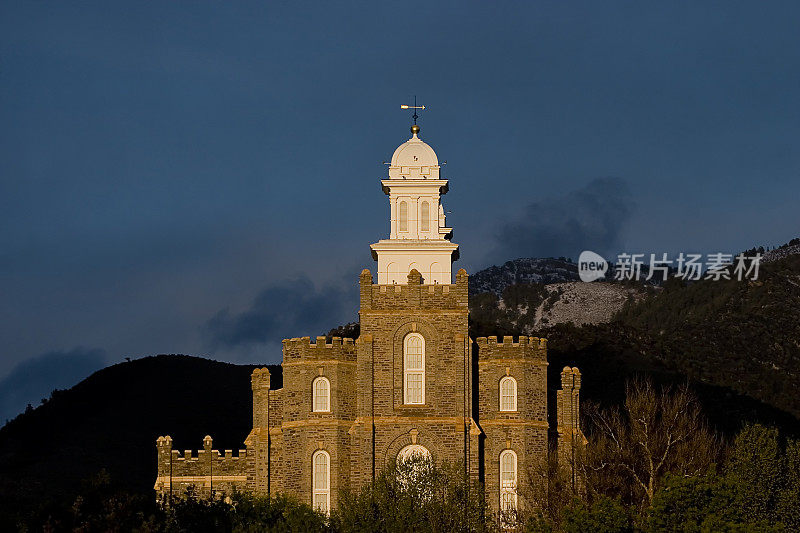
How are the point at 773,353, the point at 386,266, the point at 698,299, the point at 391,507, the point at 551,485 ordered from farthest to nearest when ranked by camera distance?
the point at 698,299
the point at 773,353
the point at 386,266
the point at 551,485
the point at 391,507

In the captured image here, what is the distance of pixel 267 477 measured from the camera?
67.8 metres

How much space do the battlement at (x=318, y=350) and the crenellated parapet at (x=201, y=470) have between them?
16.5 feet

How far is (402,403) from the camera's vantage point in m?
67.0

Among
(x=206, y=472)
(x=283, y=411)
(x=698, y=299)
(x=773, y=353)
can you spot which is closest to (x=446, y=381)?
(x=283, y=411)

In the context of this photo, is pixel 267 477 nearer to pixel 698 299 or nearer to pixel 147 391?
pixel 147 391

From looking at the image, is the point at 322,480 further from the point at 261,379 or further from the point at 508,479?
the point at 508,479

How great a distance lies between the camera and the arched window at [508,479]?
219 feet

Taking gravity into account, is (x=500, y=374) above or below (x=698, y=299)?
below

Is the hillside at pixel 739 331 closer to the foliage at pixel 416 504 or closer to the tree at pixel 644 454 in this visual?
the tree at pixel 644 454

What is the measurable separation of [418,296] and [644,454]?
1206 centimetres

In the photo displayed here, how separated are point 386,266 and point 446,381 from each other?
9.56 metres

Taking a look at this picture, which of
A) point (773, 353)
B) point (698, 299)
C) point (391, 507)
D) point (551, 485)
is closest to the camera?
point (391, 507)

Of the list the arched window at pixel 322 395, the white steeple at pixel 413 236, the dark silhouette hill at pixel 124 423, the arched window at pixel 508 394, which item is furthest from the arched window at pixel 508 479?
the dark silhouette hill at pixel 124 423

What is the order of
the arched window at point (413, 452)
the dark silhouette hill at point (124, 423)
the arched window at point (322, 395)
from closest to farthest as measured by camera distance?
the arched window at point (413, 452) < the arched window at point (322, 395) < the dark silhouette hill at point (124, 423)
